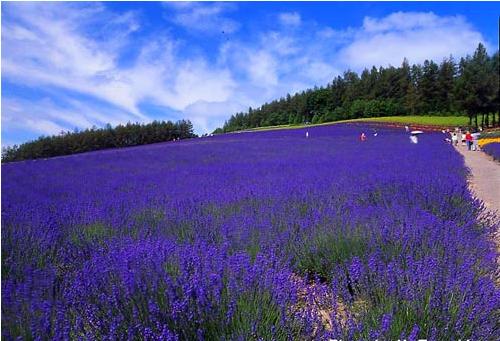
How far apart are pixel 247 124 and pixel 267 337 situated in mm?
54418

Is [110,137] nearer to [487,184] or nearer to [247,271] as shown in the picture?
[487,184]

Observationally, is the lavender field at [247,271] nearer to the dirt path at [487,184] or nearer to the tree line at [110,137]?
the dirt path at [487,184]

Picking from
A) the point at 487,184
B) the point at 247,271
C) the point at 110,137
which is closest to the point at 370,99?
the point at 110,137

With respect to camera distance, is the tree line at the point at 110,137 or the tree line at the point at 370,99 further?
the tree line at the point at 370,99

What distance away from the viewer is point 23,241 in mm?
2945

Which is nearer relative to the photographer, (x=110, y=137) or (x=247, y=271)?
(x=247, y=271)

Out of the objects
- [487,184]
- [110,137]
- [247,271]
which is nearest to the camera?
[247,271]

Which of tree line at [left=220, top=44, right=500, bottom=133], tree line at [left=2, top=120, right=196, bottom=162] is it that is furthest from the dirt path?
tree line at [left=220, top=44, right=500, bottom=133]

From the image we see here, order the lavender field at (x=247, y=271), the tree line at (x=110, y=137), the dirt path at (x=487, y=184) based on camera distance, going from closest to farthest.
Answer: the lavender field at (x=247, y=271) < the dirt path at (x=487, y=184) < the tree line at (x=110, y=137)

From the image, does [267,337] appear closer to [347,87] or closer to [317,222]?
[317,222]

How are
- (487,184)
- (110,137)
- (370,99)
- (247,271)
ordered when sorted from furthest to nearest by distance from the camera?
(370,99) < (110,137) < (487,184) < (247,271)

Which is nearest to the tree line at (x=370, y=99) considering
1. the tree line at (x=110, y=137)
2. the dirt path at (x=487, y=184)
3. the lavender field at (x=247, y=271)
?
the tree line at (x=110, y=137)

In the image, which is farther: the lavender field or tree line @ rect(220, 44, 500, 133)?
tree line @ rect(220, 44, 500, 133)

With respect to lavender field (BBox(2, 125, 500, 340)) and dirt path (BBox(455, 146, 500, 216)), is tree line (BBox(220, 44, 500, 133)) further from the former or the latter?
lavender field (BBox(2, 125, 500, 340))
